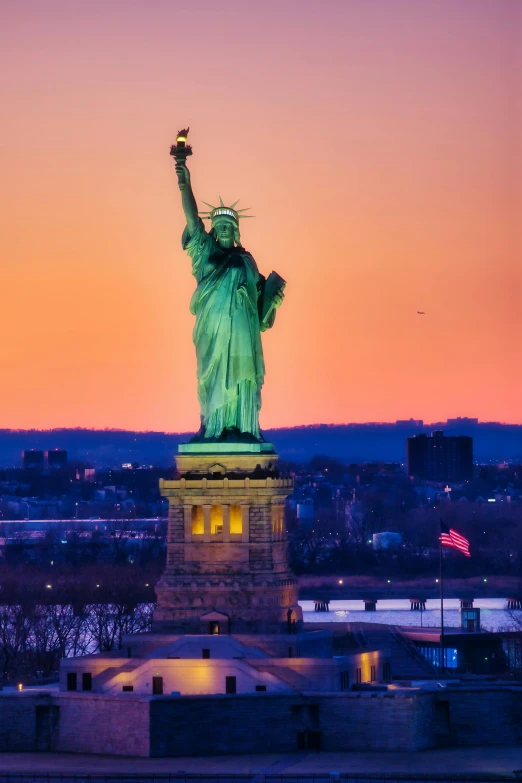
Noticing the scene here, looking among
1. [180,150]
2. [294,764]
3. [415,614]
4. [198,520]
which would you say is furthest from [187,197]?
[415,614]

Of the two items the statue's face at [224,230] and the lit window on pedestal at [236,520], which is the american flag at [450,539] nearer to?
the lit window on pedestal at [236,520]

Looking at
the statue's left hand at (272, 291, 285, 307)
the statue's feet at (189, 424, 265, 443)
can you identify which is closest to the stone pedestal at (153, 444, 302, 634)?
the statue's feet at (189, 424, 265, 443)

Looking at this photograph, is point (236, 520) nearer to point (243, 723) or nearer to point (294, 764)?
point (243, 723)

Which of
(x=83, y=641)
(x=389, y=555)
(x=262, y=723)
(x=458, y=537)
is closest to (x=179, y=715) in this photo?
(x=262, y=723)

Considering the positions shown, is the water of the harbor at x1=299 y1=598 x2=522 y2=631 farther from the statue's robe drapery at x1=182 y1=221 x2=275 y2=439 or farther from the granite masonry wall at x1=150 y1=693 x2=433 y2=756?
the granite masonry wall at x1=150 y1=693 x2=433 y2=756

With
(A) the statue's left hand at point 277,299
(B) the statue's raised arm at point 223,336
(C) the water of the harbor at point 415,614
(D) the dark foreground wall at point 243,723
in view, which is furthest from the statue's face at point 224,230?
(C) the water of the harbor at point 415,614

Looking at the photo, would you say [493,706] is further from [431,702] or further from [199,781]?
[199,781]
